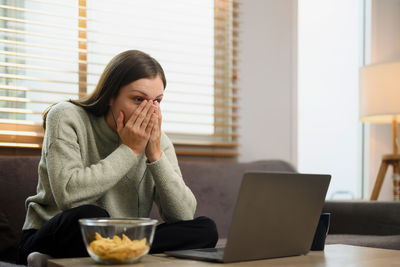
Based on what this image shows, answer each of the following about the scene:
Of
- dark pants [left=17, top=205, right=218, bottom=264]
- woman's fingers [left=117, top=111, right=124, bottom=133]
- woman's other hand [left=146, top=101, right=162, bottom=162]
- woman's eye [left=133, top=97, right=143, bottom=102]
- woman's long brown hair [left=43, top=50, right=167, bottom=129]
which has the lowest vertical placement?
dark pants [left=17, top=205, right=218, bottom=264]

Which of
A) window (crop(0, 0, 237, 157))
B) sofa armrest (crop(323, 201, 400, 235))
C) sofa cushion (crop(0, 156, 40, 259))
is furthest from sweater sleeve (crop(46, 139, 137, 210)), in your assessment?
sofa armrest (crop(323, 201, 400, 235))

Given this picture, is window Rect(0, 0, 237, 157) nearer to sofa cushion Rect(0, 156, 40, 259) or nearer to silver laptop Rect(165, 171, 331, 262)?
sofa cushion Rect(0, 156, 40, 259)

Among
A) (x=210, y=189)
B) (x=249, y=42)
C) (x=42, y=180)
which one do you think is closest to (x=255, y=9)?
(x=249, y=42)

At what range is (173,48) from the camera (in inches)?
107

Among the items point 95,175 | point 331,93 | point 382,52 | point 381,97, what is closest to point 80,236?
point 95,175

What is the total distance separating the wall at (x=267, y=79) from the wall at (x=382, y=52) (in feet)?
3.05

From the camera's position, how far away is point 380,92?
310 cm

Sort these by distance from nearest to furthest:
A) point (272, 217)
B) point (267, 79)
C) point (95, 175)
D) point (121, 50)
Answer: point (272, 217)
point (95, 175)
point (121, 50)
point (267, 79)

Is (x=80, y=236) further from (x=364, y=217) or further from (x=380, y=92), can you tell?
(x=380, y=92)

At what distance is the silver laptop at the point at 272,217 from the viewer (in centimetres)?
110

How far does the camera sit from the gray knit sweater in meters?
1.54

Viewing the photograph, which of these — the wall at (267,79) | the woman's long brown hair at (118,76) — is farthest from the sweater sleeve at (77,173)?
the wall at (267,79)

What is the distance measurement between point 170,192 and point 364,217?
42.4 inches

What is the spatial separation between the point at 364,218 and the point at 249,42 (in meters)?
1.13
